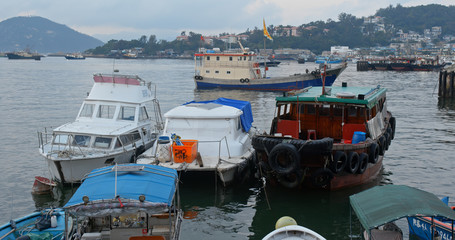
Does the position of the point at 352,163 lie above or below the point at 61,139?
below

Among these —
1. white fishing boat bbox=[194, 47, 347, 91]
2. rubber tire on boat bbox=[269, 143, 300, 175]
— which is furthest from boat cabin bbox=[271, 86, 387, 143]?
white fishing boat bbox=[194, 47, 347, 91]

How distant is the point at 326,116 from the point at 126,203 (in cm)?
1060

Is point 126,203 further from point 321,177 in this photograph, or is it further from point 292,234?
point 321,177

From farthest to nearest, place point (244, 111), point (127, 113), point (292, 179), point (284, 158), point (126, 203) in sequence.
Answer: point (244, 111) → point (127, 113) → point (292, 179) → point (284, 158) → point (126, 203)

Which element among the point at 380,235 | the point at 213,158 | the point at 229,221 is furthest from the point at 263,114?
the point at 380,235

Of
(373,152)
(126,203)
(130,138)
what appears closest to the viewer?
(126,203)

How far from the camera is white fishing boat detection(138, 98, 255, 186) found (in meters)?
16.7

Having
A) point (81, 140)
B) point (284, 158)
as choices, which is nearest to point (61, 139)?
point (81, 140)

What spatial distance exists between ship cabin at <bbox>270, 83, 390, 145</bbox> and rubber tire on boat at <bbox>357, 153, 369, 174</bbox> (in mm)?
1093

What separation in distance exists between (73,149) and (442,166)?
1584 cm

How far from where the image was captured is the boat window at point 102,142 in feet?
57.1

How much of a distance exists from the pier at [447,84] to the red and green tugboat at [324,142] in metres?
30.6

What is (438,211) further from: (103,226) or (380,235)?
(103,226)

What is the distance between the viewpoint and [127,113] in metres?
19.6
